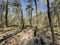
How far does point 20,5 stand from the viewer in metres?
35.7

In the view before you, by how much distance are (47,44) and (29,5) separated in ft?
93.9

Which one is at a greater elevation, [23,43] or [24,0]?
[24,0]

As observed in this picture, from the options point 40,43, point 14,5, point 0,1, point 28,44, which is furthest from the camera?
point 14,5

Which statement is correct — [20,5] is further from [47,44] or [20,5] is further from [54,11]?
[47,44]

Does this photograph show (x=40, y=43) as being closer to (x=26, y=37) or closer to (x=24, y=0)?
(x=26, y=37)

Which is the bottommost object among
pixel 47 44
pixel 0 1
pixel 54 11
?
pixel 47 44

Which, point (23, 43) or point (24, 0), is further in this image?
point (24, 0)

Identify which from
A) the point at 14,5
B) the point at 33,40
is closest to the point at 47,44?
the point at 33,40

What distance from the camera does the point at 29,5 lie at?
40000mm

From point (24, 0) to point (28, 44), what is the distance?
82.7 ft

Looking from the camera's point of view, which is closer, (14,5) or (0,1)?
(0,1)

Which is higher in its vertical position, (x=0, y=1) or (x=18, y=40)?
(x=0, y=1)

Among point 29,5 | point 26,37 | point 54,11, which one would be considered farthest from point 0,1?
point 26,37

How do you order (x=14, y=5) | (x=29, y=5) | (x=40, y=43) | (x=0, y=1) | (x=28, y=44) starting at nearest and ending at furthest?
(x=28, y=44)
(x=40, y=43)
(x=0, y=1)
(x=14, y=5)
(x=29, y=5)
